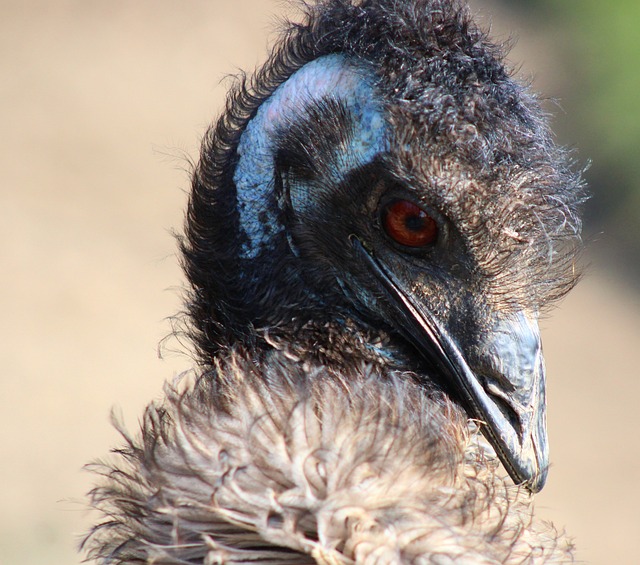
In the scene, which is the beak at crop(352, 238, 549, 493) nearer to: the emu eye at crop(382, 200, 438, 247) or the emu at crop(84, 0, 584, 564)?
the emu at crop(84, 0, 584, 564)

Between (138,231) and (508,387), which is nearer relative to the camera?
(508,387)

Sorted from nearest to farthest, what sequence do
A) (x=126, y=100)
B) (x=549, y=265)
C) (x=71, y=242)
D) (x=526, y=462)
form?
(x=526, y=462)
(x=549, y=265)
(x=71, y=242)
(x=126, y=100)

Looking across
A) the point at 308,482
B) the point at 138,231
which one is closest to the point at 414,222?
the point at 308,482

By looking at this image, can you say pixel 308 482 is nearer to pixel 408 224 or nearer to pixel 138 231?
pixel 408 224

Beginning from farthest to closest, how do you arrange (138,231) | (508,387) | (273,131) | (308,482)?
(138,231) < (273,131) < (508,387) < (308,482)

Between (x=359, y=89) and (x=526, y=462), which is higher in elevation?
(x=359, y=89)

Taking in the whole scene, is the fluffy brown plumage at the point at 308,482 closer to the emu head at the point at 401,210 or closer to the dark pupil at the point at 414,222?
the emu head at the point at 401,210

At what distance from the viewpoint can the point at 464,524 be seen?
2.04m

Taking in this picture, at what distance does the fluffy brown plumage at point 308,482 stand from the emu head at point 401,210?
6.4 inches

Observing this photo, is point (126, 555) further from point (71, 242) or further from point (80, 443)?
point (71, 242)

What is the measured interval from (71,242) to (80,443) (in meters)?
1.93

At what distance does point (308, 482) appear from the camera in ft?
6.53

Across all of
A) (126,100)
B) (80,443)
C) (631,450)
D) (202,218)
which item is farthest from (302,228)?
(126,100)

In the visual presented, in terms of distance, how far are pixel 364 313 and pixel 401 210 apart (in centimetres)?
32
